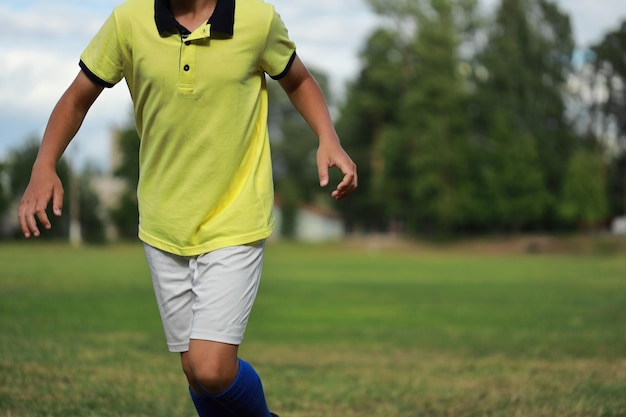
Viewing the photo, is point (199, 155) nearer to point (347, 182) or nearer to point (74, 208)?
point (347, 182)

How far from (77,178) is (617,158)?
134 ft

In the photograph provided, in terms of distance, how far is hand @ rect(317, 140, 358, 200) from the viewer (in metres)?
3.62

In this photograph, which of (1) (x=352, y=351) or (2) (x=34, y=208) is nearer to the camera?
(2) (x=34, y=208)

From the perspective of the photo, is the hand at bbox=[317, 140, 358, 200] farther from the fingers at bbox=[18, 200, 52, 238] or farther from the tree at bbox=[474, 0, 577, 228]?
the tree at bbox=[474, 0, 577, 228]

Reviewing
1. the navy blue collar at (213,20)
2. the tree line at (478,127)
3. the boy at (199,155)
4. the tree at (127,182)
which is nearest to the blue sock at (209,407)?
the boy at (199,155)

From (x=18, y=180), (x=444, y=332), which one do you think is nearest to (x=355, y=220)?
(x=18, y=180)

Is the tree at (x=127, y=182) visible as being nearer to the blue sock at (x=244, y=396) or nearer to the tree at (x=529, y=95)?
the tree at (x=529, y=95)

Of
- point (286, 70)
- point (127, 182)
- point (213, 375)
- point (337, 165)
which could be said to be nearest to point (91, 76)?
point (286, 70)

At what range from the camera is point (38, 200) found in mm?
3596

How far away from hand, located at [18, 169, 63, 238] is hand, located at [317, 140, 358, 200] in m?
0.99

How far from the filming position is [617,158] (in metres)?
73.9

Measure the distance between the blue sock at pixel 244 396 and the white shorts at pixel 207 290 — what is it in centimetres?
22

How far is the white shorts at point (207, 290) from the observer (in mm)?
3623

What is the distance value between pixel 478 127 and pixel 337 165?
67.7 metres
